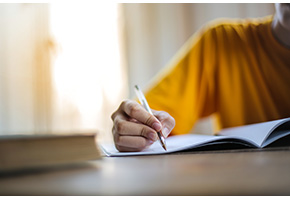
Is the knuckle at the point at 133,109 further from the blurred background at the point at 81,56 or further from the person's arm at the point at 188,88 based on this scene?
the blurred background at the point at 81,56

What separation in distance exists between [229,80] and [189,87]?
18 centimetres

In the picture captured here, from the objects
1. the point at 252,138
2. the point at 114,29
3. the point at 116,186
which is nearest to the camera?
the point at 116,186

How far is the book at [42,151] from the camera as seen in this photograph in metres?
0.28

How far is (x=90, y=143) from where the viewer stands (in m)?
0.34

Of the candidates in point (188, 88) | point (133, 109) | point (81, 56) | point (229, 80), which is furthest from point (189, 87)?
point (81, 56)

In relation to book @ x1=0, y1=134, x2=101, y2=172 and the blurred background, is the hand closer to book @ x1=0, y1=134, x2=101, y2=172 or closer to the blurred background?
book @ x1=0, y1=134, x2=101, y2=172

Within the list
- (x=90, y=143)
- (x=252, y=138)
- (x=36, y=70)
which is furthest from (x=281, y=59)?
(x=36, y=70)

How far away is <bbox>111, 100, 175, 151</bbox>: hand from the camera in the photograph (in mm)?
532

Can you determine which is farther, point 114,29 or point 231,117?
point 114,29

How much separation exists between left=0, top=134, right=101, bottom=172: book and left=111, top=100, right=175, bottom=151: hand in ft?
0.66

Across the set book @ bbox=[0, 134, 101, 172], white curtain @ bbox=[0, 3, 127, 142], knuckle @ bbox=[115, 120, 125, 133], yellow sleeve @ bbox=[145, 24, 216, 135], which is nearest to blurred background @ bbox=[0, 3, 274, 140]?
white curtain @ bbox=[0, 3, 127, 142]

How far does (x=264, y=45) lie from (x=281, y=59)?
0.10 metres

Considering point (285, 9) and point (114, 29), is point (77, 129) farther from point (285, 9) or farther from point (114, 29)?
point (285, 9)

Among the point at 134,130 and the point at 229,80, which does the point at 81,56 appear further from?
the point at 134,130
